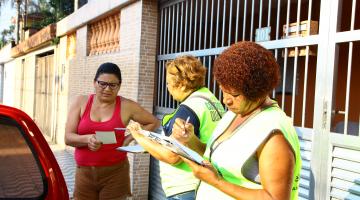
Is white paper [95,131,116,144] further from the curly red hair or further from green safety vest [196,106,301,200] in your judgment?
the curly red hair

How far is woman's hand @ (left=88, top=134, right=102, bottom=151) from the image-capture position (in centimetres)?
345

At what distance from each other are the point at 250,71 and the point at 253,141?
0.28 m

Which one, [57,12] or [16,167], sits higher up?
[57,12]

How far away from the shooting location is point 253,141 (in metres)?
1.75

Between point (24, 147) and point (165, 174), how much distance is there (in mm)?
927

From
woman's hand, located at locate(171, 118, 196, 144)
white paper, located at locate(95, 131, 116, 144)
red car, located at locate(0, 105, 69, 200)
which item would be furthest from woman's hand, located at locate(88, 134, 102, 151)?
woman's hand, located at locate(171, 118, 196, 144)

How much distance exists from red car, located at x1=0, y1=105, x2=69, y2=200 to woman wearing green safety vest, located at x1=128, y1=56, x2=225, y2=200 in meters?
0.51

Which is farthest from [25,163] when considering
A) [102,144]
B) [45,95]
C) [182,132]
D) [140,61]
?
[45,95]

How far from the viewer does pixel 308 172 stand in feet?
12.6

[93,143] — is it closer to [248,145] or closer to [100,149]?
[100,149]

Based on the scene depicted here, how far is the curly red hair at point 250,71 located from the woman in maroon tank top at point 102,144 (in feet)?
6.27

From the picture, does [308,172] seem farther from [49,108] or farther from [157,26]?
[49,108]

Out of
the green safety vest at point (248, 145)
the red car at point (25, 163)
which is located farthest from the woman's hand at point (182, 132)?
the red car at point (25, 163)

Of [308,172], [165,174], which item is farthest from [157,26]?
[165,174]
